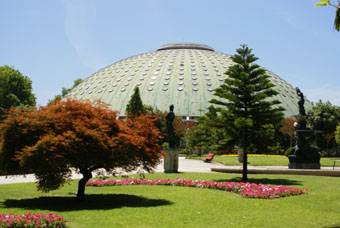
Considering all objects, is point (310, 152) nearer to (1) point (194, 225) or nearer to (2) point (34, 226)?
(1) point (194, 225)

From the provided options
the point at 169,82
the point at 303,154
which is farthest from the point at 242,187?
the point at 169,82

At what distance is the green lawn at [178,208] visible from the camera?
941 cm

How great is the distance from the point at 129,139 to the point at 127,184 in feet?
24.7

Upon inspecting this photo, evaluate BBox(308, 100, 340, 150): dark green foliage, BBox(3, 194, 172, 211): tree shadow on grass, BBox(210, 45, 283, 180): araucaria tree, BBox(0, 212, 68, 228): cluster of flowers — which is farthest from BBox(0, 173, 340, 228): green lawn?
BBox(308, 100, 340, 150): dark green foliage

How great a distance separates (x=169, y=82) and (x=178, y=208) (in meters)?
73.8

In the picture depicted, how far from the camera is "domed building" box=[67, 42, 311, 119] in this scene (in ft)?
263

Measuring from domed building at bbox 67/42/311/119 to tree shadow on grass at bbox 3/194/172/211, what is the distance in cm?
6006

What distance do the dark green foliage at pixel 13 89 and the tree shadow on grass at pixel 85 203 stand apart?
6405 cm

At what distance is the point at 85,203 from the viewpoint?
12.6 m

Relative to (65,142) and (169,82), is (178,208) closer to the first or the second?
(65,142)

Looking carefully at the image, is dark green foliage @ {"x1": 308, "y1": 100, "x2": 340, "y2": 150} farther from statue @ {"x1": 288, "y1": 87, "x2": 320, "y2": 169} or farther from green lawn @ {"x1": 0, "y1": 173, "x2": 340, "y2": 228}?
green lawn @ {"x1": 0, "y1": 173, "x2": 340, "y2": 228}

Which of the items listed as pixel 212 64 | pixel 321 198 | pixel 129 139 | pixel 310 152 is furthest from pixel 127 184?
pixel 212 64

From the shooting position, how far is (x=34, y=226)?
8242 mm

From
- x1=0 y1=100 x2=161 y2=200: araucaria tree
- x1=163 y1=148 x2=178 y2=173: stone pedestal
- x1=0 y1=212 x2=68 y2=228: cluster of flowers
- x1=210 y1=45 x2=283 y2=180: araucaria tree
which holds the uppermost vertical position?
x1=210 y1=45 x2=283 y2=180: araucaria tree
